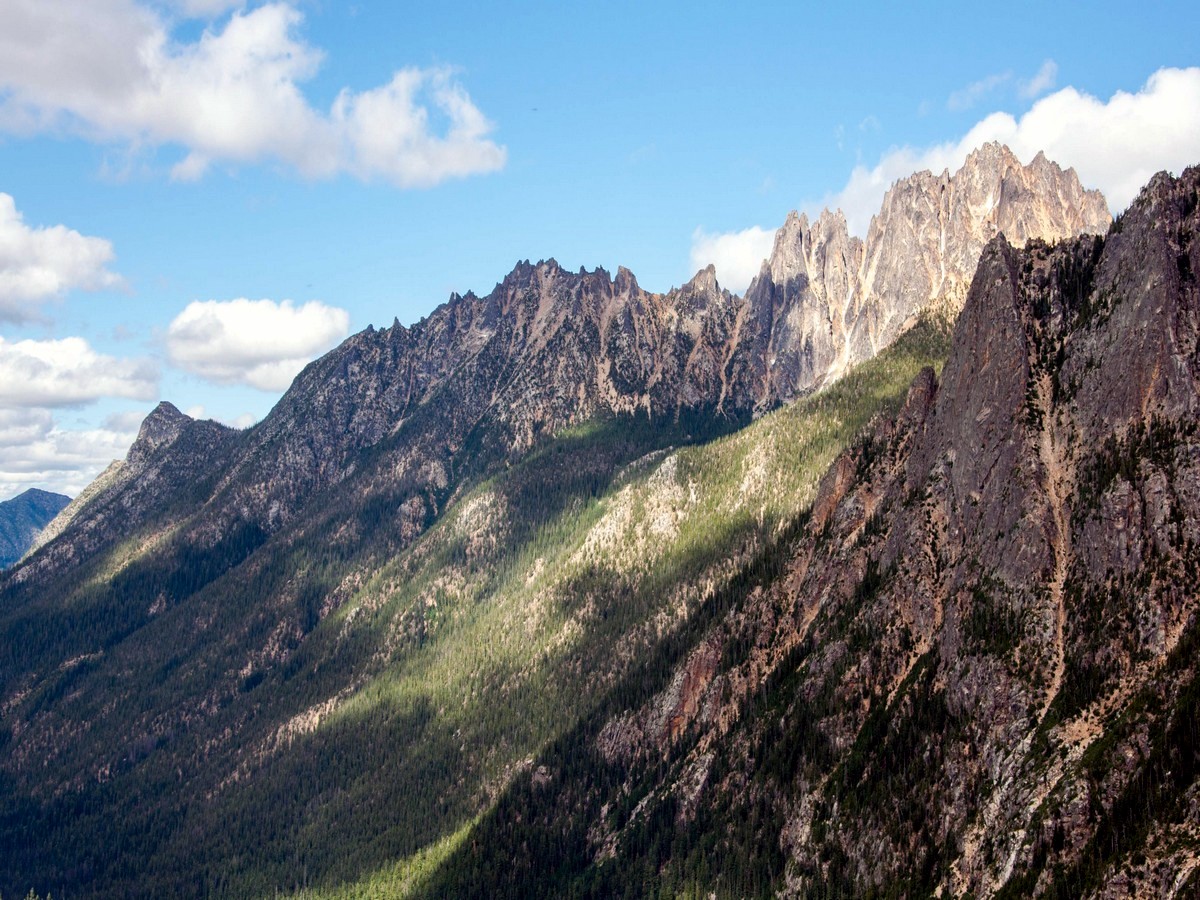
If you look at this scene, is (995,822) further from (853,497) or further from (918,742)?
(853,497)

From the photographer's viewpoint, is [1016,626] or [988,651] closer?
[1016,626]

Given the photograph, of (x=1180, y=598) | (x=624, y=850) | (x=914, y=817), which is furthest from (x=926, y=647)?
(x=624, y=850)

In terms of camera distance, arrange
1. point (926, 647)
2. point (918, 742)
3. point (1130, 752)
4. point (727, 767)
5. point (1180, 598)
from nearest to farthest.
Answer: point (1130, 752) → point (1180, 598) → point (918, 742) → point (926, 647) → point (727, 767)

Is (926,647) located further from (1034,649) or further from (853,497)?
(853,497)

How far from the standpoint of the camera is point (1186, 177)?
125438 mm

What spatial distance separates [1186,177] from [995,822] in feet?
277

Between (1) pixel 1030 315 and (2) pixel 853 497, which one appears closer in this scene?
(1) pixel 1030 315

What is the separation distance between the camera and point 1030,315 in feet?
467

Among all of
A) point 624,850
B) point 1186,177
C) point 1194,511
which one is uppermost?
point 1186,177

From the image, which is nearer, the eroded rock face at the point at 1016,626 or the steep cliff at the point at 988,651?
the eroded rock face at the point at 1016,626

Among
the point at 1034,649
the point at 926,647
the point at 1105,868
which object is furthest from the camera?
the point at 926,647

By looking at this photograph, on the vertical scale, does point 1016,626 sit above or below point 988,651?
above

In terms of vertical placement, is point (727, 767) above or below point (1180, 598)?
below

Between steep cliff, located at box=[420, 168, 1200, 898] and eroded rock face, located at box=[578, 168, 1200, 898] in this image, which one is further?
steep cliff, located at box=[420, 168, 1200, 898]
